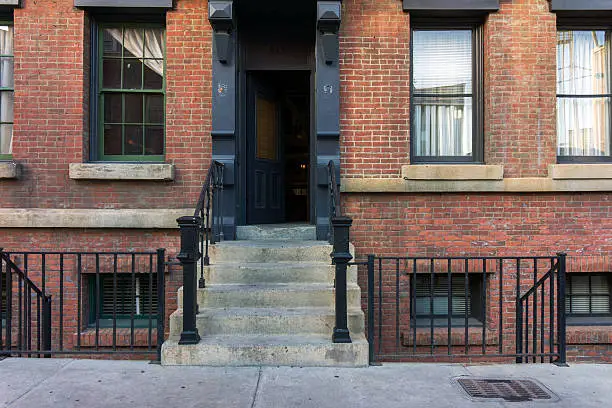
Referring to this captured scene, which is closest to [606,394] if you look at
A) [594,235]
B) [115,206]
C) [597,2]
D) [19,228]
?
[594,235]

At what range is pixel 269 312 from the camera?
17.3 feet

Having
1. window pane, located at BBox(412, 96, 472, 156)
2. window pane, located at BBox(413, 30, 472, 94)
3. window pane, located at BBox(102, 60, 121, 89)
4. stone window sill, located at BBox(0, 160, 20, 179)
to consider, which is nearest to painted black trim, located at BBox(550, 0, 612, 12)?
window pane, located at BBox(413, 30, 472, 94)

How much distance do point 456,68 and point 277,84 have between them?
296 centimetres

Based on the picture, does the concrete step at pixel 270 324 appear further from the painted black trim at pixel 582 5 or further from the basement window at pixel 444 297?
the painted black trim at pixel 582 5

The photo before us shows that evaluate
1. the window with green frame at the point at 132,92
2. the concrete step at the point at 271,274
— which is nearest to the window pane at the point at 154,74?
the window with green frame at the point at 132,92

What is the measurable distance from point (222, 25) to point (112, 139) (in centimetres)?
244

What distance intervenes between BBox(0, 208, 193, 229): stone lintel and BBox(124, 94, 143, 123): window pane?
148cm

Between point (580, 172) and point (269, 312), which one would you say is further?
point (580, 172)

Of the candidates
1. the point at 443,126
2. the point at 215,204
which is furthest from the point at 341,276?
the point at 443,126

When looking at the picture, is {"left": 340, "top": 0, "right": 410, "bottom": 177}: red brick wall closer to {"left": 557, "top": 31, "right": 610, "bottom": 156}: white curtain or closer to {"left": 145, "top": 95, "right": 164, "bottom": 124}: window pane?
{"left": 557, "top": 31, "right": 610, "bottom": 156}: white curtain

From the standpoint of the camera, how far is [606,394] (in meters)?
4.18

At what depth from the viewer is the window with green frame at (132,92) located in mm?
7328

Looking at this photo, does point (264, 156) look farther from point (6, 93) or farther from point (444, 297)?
point (6, 93)

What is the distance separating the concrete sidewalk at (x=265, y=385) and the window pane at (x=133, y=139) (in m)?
3.43
